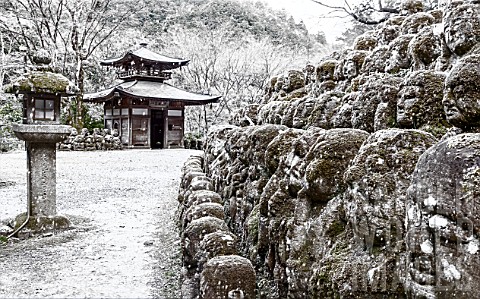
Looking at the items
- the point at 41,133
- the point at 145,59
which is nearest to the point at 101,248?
the point at 41,133

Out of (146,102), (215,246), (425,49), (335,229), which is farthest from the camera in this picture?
(146,102)

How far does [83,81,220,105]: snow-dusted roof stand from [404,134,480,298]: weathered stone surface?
20442 mm

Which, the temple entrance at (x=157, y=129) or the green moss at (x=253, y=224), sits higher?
the green moss at (x=253, y=224)

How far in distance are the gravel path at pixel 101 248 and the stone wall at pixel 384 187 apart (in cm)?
124

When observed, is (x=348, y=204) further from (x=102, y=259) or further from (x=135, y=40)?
(x=135, y=40)

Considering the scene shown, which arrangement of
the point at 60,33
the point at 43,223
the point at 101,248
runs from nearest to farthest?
the point at 101,248, the point at 43,223, the point at 60,33

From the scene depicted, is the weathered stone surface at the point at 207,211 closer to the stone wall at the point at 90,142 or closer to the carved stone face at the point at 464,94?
the carved stone face at the point at 464,94

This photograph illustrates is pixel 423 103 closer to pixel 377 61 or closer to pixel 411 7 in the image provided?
pixel 377 61

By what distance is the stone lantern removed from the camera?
19.9ft

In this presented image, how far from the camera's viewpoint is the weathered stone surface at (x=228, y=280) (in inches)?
112

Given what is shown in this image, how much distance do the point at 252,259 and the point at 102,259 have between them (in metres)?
2.22

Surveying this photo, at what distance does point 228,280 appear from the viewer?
287 cm

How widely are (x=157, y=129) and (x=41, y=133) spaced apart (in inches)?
733

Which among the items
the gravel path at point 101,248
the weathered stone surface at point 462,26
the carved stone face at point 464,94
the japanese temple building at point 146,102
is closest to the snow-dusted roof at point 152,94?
the japanese temple building at point 146,102
